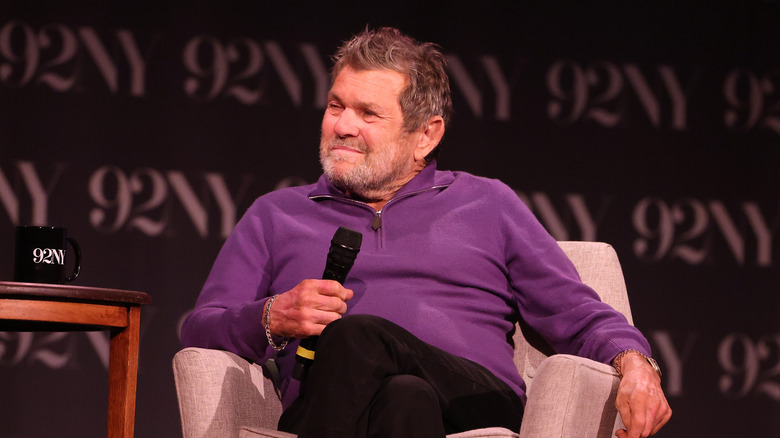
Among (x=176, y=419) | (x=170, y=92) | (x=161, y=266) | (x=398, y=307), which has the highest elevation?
(x=170, y=92)

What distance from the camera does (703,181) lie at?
137 inches

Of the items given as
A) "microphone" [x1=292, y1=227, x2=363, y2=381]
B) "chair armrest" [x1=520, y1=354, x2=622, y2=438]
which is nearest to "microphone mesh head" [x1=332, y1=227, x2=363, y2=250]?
"microphone" [x1=292, y1=227, x2=363, y2=381]

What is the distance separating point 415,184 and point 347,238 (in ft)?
1.78

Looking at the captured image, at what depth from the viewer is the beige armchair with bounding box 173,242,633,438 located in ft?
5.04

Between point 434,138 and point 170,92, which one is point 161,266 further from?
point 434,138

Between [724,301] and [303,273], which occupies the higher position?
[303,273]

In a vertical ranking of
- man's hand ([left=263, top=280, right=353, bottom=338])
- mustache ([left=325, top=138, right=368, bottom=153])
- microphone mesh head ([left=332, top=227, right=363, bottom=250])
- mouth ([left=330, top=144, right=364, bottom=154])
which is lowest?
man's hand ([left=263, top=280, right=353, bottom=338])

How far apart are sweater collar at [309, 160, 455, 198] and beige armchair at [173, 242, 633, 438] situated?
32 cm

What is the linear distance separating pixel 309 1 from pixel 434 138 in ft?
4.04

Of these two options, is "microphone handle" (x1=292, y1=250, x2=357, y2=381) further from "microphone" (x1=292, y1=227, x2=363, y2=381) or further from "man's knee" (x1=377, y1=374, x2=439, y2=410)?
"man's knee" (x1=377, y1=374, x2=439, y2=410)

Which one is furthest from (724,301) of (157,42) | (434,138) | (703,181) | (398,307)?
(157,42)

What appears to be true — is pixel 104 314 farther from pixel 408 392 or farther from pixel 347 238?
pixel 408 392

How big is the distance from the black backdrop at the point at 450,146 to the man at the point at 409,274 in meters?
1.10

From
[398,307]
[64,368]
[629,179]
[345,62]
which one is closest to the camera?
[398,307]
